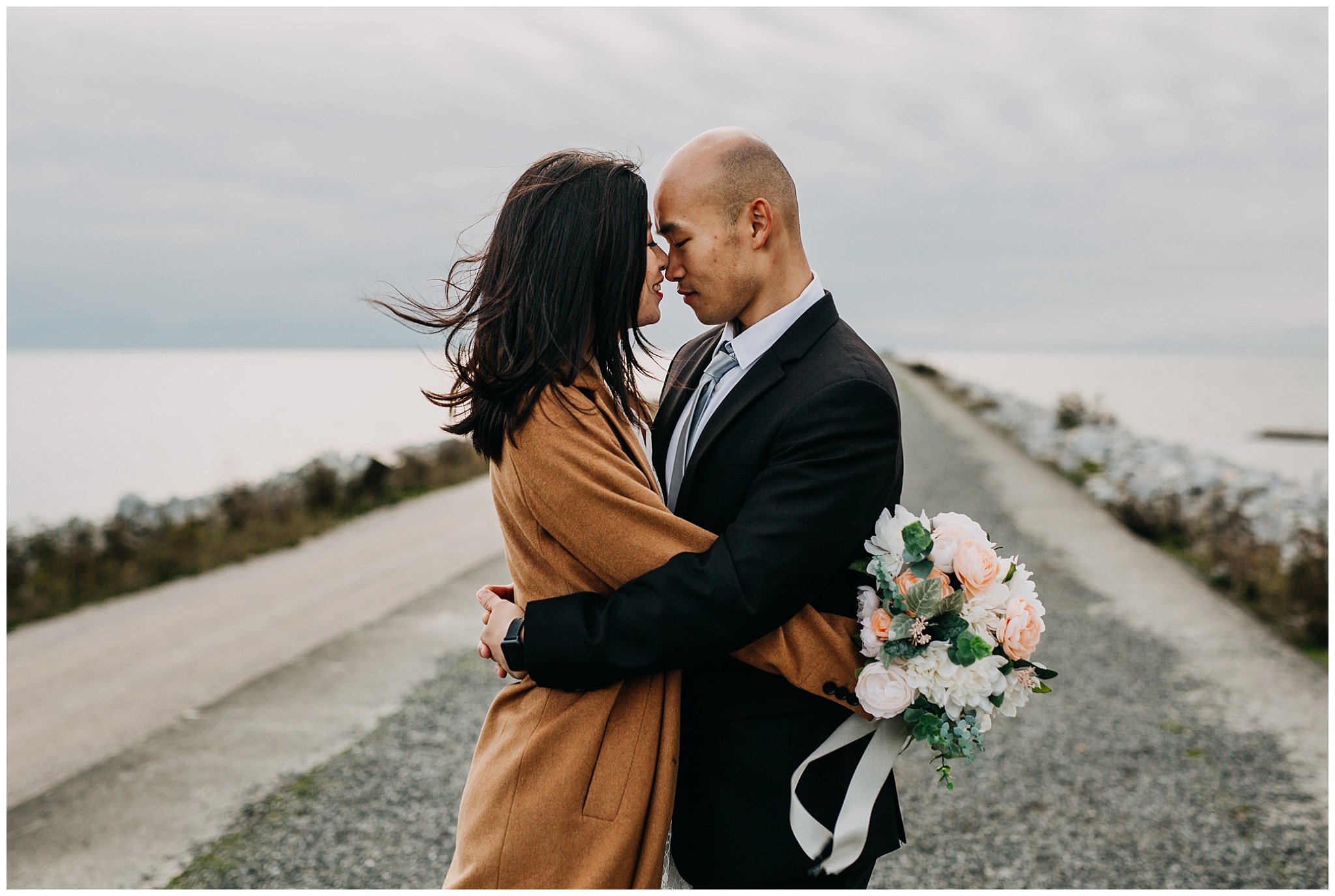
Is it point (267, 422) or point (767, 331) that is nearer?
point (767, 331)

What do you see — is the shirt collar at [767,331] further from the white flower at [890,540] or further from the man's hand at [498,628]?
the man's hand at [498,628]

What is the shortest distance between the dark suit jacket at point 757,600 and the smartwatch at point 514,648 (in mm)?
52

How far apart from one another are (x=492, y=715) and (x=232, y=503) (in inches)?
501

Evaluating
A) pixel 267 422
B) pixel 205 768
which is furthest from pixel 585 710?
pixel 267 422

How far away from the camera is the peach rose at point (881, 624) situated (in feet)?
6.40

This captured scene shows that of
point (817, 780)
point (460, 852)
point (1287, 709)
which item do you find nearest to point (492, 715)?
point (460, 852)

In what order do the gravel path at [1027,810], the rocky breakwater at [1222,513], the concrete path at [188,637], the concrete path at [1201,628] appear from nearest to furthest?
the gravel path at [1027,810] → the concrete path at [1201,628] → the concrete path at [188,637] → the rocky breakwater at [1222,513]

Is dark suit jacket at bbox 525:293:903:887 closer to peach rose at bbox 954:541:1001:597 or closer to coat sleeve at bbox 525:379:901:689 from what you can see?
coat sleeve at bbox 525:379:901:689

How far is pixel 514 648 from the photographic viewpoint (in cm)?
193

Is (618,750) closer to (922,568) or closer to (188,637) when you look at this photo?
(922,568)

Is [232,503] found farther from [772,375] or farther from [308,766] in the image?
[772,375]

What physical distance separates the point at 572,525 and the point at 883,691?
2.52ft

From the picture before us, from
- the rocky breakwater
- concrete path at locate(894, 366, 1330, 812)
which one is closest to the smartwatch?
concrete path at locate(894, 366, 1330, 812)

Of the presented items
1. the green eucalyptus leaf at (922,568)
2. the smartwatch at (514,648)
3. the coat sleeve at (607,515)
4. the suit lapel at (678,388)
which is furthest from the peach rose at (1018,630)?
the smartwatch at (514,648)
